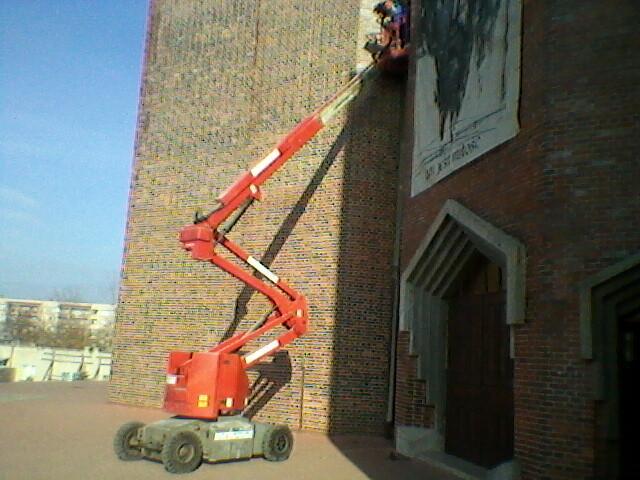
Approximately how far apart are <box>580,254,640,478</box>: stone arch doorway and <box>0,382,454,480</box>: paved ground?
3.12 meters

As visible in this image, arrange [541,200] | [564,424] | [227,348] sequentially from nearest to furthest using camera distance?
[564,424], [541,200], [227,348]

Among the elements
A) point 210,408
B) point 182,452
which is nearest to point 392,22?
point 210,408

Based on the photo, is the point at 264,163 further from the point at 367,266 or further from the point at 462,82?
the point at 462,82

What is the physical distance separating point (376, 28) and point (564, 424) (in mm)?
11413

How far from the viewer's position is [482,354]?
36.5 ft

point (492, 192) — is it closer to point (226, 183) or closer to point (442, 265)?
point (442, 265)

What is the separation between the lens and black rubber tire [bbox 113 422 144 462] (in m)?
10.6

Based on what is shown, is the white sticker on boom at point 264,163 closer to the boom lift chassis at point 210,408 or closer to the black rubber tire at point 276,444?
the boom lift chassis at point 210,408

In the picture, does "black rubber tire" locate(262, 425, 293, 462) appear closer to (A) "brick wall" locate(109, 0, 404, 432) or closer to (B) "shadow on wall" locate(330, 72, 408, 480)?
(B) "shadow on wall" locate(330, 72, 408, 480)

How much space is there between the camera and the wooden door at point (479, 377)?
33.9ft

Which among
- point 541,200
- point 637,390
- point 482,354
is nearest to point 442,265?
point 482,354

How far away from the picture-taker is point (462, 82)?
11.1m

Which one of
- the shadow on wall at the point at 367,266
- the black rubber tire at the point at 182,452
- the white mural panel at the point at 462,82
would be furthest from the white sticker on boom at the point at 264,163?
the black rubber tire at the point at 182,452

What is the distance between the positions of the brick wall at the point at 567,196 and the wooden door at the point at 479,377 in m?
1.57
